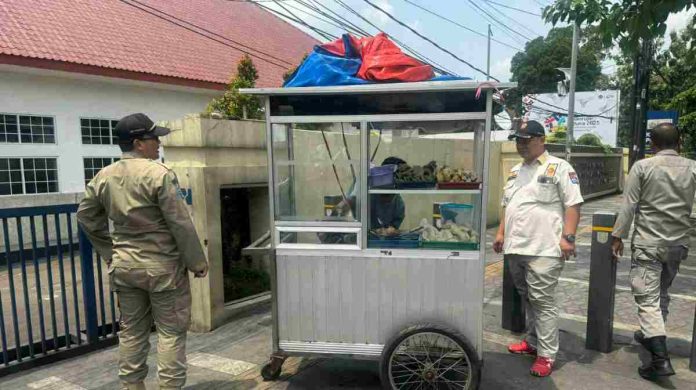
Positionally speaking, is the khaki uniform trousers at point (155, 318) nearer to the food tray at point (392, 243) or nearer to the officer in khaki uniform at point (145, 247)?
the officer in khaki uniform at point (145, 247)

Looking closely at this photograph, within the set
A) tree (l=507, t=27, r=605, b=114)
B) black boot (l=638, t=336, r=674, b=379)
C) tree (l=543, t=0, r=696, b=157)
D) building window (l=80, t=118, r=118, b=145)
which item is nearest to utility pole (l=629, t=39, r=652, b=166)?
tree (l=543, t=0, r=696, b=157)

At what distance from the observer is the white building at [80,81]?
9.11m

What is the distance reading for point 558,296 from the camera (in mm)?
5531

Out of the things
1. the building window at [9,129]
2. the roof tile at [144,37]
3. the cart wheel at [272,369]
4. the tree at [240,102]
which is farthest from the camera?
the roof tile at [144,37]

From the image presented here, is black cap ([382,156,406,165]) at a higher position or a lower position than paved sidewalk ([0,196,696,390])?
higher

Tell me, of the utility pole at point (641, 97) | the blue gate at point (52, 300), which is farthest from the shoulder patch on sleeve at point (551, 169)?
the utility pole at point (641, 97)

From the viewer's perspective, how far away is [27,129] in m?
9.36

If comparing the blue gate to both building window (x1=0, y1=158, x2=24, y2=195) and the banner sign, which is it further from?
the banner sign

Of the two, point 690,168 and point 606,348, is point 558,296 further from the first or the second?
point 690,168

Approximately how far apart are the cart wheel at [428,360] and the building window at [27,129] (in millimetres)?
9470

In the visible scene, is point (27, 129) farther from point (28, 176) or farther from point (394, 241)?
point (394, 241)

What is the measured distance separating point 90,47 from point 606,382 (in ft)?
37.8

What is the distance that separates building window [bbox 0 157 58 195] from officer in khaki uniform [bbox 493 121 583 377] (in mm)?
9830

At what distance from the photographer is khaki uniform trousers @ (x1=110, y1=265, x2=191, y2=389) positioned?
9.27 ft
